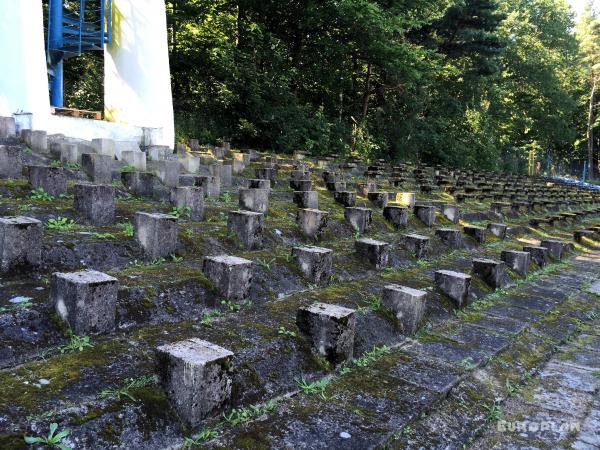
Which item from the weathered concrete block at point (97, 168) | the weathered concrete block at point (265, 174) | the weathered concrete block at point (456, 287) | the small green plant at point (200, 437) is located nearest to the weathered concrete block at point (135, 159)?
the weathered concrete block at point (97, 168)

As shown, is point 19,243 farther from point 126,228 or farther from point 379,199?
point 379,199

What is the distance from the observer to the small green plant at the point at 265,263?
11.5 ft

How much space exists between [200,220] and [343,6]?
473 inches

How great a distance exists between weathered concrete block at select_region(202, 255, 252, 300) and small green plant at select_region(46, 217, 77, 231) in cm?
102

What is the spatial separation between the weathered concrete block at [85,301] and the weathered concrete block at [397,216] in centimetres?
415

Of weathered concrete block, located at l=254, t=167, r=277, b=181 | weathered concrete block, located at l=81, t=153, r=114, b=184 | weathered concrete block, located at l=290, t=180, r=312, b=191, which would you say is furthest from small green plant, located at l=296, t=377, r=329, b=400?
weathered concrete block, located at l=254, t=167, r=277, b=181

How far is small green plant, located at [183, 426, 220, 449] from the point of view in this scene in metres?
1.81

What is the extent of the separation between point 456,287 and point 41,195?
3.39 m

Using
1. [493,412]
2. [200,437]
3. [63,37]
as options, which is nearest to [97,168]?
[200,437]

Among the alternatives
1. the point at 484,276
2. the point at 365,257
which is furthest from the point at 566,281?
the point at 365,257

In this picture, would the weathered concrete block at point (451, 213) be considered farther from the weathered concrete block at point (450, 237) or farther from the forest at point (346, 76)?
the forest at point (346, 76)

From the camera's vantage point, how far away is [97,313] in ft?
7.54

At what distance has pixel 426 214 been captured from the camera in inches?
257

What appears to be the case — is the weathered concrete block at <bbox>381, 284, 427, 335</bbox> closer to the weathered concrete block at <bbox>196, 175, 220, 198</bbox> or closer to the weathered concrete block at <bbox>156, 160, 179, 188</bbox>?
the weathered concrete block at <bbox>196, 175, 220, 198</bbox>
